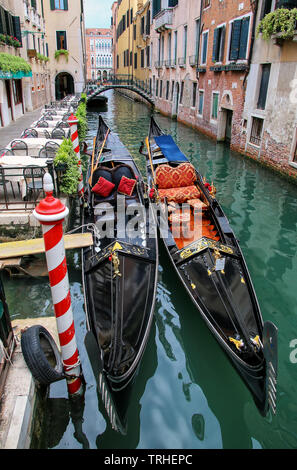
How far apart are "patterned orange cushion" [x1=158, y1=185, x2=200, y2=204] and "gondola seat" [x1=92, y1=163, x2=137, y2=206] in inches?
25.2

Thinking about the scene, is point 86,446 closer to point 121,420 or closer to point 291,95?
point 121,420

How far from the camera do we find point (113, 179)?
6035mm

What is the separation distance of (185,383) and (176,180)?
4119mm

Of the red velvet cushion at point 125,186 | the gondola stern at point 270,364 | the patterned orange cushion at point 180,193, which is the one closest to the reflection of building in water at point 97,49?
the patterned orange cushion at point 180,193

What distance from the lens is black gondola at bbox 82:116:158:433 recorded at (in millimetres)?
2666

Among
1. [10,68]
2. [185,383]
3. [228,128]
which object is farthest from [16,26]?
[185,383]

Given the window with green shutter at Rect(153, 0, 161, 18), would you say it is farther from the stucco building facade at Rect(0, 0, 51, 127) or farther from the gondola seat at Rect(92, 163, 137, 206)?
the gondola seat at Rect(92, 163, 137, 206)

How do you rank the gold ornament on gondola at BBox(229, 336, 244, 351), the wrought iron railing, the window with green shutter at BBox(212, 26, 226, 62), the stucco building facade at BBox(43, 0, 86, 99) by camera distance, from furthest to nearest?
the stucco building facade at BBox(43, 0, 86, 99) → the window with green shutter at BBox(212, 26, 226, 62) → the wrought iron railing → the gold ornament on gondola at BBox(229, 336, 244, 351)

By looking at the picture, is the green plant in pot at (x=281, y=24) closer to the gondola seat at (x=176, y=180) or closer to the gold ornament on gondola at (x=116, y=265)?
the gondola seat at (x=176, y=180)

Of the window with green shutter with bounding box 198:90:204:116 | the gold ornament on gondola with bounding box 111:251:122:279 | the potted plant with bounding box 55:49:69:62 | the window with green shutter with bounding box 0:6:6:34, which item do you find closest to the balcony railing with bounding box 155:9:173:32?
the window with green shutter with bounding box 198:90:204:116

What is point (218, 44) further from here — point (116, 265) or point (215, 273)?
point (116, 265)

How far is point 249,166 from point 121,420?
9368 mm

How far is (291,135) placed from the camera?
883cm
